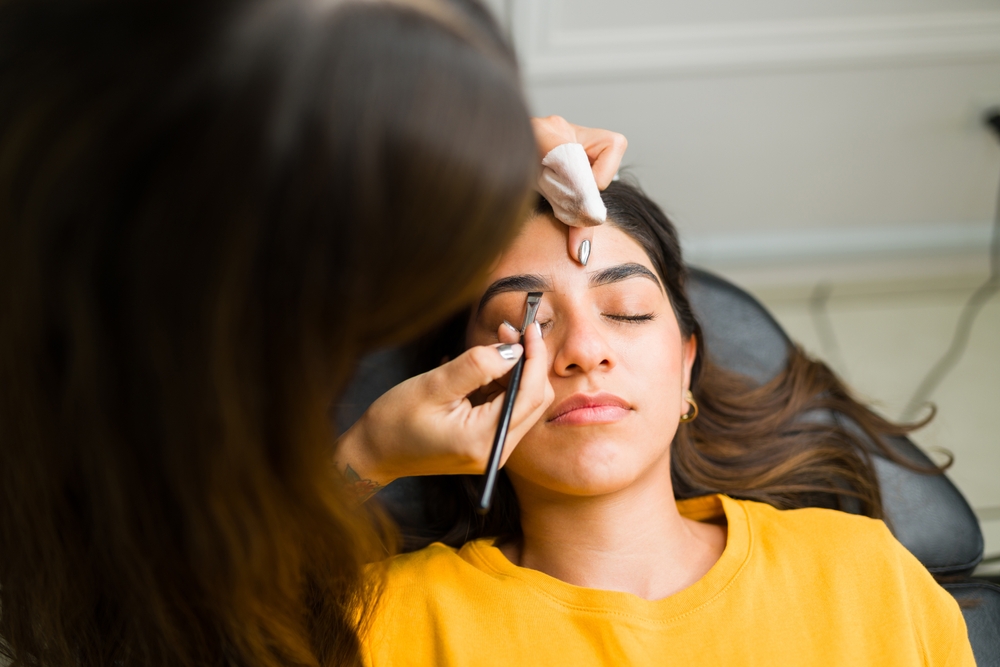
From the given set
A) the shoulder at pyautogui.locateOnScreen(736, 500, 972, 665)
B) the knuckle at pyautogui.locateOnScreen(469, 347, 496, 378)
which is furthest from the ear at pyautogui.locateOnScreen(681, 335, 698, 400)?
the knuckle at pyautogui.locateOnScreen(469, 347, 496, 378)

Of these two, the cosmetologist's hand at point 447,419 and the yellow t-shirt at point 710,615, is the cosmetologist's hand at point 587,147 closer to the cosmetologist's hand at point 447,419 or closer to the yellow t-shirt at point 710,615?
the cosmetologist's hand at point 447,419

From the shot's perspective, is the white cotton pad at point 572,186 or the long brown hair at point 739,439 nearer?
the white cotton pad at point 572,186

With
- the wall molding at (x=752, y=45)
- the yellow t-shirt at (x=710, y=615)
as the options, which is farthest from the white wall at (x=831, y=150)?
the yellow t-shirt at (x=710, y=615)

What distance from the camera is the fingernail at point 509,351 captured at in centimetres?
102

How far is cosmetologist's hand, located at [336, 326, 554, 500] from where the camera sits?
96 cm

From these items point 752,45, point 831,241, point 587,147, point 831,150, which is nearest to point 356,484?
point 587,147

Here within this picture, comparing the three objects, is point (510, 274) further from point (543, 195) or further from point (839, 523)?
point (839, 523)

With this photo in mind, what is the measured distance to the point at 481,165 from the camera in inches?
25.1

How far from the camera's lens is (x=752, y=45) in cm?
209

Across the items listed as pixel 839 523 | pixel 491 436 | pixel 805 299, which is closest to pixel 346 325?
pixel 491 436

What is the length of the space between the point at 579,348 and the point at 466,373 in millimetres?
226

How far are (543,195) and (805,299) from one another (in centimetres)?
162

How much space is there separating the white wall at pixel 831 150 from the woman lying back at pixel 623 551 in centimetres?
85

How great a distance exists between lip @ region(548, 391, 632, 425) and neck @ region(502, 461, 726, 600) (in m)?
0.15
